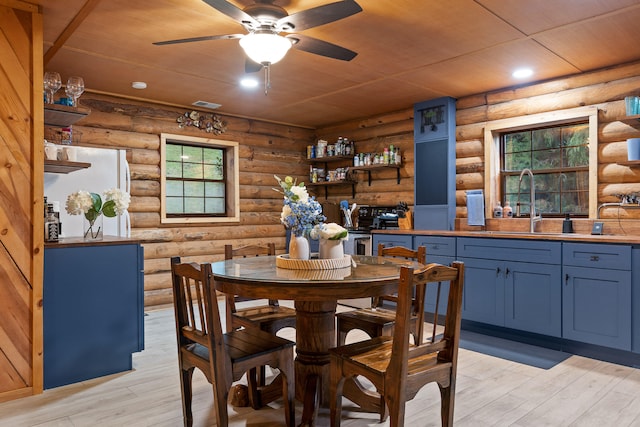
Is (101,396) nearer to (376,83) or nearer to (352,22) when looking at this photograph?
(352,22)

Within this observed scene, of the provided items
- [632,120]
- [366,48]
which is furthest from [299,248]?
[632,120]

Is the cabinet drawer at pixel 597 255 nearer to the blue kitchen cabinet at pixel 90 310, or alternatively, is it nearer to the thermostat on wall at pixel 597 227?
the thermostat on wall at pixel 597 227

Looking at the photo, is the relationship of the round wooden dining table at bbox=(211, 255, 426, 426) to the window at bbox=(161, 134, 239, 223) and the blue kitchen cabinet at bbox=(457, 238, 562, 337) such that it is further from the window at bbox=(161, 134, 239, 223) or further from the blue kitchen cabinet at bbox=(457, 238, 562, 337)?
the window at bbox=(161, 134, 239, 223)

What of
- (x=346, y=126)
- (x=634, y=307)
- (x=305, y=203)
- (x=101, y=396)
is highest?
(x=346, y=126)

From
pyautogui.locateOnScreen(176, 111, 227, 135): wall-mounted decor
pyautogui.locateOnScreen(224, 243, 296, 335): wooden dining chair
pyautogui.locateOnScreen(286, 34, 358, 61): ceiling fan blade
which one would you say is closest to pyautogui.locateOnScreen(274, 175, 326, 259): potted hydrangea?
pyautogui.locateOnScreen(224, 243, 296, 335): wooden dining chair

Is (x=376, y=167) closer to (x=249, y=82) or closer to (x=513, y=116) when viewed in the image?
(x=513, y=116)

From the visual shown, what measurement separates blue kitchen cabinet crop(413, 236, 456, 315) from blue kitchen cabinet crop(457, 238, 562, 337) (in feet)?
0.35

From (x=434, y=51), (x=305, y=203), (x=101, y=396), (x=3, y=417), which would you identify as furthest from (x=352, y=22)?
(x=3, y=417)

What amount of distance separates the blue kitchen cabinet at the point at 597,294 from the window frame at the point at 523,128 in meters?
0.83

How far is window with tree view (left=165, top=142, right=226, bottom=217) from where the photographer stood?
563 centimetres

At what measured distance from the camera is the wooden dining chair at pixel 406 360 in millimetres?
1763

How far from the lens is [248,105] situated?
17.9ft

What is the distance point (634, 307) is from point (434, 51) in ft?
8.12

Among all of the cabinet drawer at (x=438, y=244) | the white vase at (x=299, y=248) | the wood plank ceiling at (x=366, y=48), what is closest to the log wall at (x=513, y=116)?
the wood plank ceiling at (x=366, y=48)
